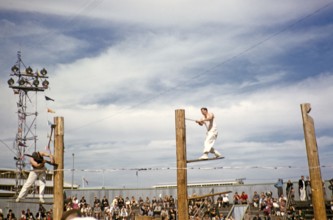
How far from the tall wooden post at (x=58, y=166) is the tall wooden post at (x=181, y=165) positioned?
3007 millimetres

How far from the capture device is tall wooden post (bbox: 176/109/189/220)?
342 inches

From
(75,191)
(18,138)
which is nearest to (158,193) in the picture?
(75,191)

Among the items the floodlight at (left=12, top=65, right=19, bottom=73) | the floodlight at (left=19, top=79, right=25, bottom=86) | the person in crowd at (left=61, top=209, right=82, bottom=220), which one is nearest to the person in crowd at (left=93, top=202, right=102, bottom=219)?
the floodlight at (left=19, top=79, right=25, bottom=86)

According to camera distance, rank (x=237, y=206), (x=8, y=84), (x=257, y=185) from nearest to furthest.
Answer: (x=237, y=206), (x=257, y=185), (x=8, y=84)

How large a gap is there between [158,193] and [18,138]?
53.5ft

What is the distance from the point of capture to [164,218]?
1981 centimetres

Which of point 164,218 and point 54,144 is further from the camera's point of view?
point 164,218

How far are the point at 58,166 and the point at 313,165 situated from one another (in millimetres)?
6252

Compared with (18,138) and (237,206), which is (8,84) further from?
(237,206)

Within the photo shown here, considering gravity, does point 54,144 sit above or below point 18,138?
below

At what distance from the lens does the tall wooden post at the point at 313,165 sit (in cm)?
845

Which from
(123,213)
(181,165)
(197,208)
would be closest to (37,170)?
(181,165)

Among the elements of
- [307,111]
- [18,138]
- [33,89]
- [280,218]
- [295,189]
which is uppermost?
[33,89]

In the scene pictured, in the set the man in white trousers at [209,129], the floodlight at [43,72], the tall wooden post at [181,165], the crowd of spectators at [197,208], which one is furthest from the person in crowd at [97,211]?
the floodlight at [43,72]
